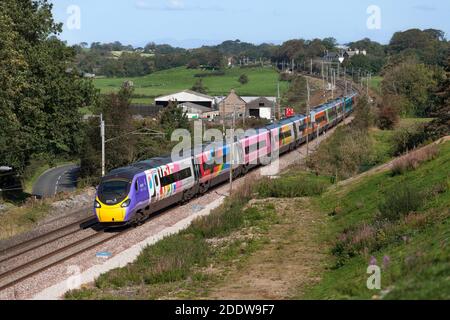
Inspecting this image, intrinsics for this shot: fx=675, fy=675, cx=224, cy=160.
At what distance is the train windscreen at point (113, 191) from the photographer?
2858 centimetres

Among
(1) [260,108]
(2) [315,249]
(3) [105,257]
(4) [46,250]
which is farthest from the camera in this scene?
(1) [260,108]

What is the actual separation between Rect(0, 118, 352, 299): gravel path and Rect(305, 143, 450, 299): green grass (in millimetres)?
6682

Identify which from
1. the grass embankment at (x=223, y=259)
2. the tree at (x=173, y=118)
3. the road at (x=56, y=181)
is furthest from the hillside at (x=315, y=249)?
the tree at (x=173, y=118)

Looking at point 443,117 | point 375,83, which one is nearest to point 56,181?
point 443,117

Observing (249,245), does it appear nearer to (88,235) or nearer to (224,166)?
(88,235)

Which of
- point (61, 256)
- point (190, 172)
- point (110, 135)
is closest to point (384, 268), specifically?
point (61, 256)

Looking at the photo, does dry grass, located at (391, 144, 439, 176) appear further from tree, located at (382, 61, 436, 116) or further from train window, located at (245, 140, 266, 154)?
tree, located at (382, 61, 436, 116)

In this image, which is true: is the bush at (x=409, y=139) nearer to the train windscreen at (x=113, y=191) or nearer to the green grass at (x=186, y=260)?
the green grass at (x=186, y=260)

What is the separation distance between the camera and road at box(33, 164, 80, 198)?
2653 inches

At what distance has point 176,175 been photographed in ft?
111

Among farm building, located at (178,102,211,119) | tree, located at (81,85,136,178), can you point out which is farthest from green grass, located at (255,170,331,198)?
farm building, located at (178,102,211,119)

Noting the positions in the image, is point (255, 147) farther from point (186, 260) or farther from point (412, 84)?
point (412, 84)

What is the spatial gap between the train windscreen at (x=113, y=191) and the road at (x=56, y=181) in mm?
33937

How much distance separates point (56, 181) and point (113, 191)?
4957cm
